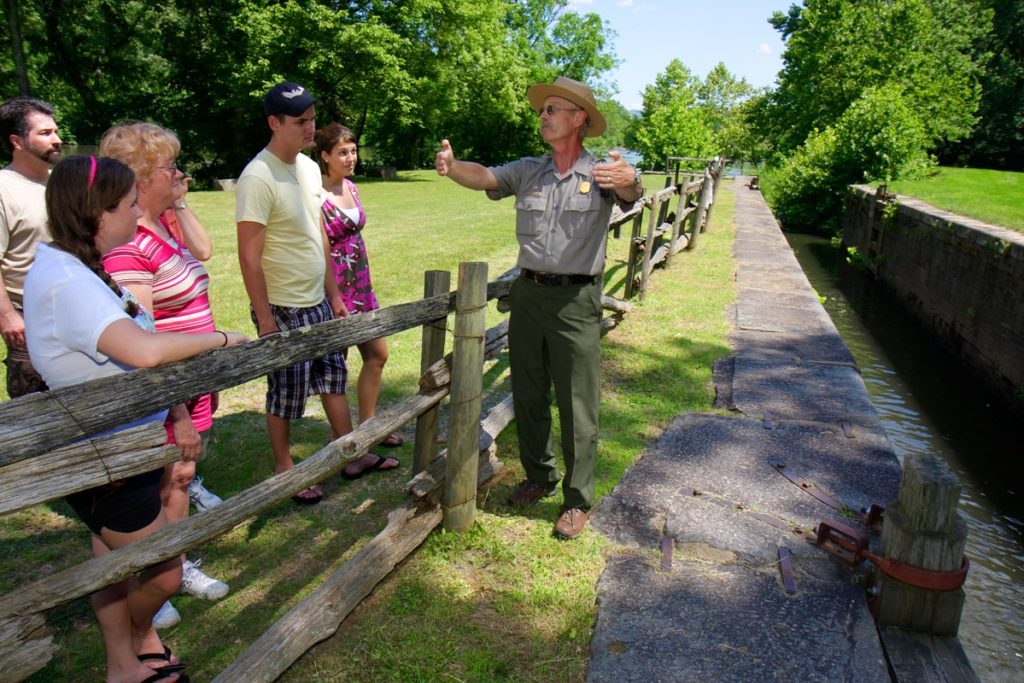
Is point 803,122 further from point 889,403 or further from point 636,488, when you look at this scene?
point 636,488

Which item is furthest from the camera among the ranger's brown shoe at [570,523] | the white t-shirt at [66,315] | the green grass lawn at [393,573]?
the ranger's brown shoe at [570,523]

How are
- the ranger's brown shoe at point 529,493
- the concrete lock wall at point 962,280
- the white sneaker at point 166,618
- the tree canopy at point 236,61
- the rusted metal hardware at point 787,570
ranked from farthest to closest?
the tree canopy at point 236,61, the concrete lock wall at point 962,280, the ranger's brown shoe at point 529,493, the rusted metal hardware at point 787,570, the white sneaker at point 166,618

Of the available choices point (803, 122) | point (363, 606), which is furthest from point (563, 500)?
point (803, 122)

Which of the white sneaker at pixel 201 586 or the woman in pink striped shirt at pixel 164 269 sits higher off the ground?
the woman in pink striped shirt at pixel 164 269

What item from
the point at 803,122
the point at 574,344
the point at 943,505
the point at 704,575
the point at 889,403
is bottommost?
the point at 889,403

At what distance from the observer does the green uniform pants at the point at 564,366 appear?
335cm

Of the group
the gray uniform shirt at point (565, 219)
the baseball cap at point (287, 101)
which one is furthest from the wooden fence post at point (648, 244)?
the baseball cap at point (287, 101)

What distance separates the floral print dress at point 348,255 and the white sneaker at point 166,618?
1876mm

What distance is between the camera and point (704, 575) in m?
3.23

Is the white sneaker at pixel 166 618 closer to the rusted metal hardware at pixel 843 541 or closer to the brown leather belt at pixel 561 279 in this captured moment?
the brown leather belt at pixel 561 279

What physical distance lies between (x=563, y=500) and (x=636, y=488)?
0.51 meters

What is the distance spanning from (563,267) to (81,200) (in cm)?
198

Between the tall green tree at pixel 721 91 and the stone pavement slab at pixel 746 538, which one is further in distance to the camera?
the tall green tree at pixel 721 91

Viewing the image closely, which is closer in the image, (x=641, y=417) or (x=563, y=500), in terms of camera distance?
(x=563, y=500)
